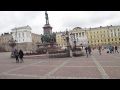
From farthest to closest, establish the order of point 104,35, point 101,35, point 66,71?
point 101,35, point 104,35, point 66,71

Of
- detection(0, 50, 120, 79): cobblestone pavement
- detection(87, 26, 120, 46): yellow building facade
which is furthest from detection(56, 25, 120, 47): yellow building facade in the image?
detection(0, 50, 120, 79): cobblestone pavement

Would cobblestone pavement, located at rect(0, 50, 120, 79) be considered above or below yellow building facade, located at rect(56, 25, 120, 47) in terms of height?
below

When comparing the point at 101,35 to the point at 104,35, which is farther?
the point at 101,35

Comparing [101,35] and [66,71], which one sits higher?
[101,35]

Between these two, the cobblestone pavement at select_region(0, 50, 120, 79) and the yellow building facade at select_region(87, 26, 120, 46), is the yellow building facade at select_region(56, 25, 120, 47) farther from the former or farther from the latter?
the cobblestone pavement at select_region(0, 50, 120, 79)

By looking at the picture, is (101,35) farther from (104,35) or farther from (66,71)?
(66,71)

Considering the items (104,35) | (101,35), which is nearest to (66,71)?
(101,35)

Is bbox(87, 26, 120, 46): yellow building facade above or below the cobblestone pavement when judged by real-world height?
above

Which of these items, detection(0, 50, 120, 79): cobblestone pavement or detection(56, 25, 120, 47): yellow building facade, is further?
detection(56, 25, 120, 47): yellow building facade

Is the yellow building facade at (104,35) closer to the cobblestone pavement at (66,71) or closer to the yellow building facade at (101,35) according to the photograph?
the yellow building facade at (101,35)

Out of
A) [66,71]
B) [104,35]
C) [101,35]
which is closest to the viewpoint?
[66,71]

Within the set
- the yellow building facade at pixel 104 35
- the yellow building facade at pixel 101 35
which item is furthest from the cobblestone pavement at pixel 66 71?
the yellow building facade at pixel 104 35

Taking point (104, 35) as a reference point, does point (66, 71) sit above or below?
below
